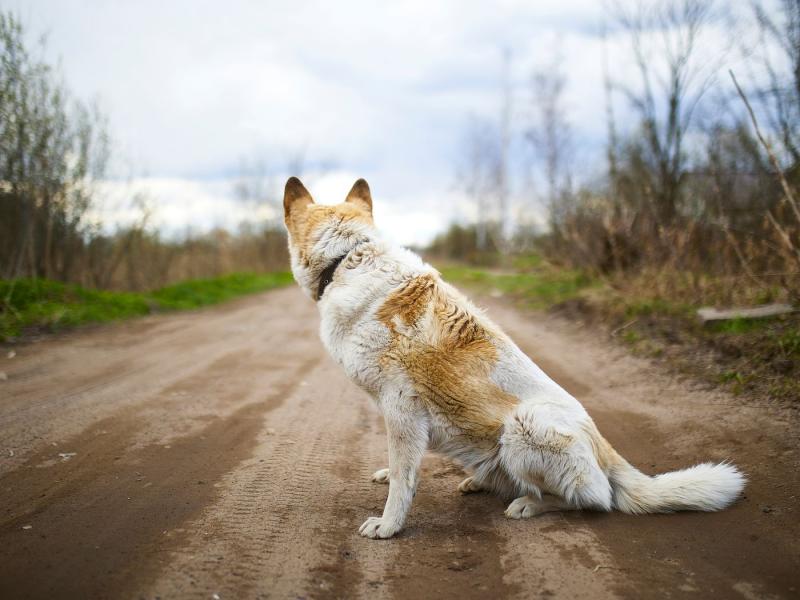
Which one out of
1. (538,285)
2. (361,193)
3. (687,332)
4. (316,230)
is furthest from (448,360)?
(538,285)

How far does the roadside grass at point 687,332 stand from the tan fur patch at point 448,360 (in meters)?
3.80

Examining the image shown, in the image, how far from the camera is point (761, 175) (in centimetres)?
992

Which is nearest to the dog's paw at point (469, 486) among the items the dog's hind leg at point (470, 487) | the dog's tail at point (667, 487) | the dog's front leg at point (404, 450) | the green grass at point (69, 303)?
the dog's hind leg at point (470, 487)

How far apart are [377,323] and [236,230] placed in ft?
84.0

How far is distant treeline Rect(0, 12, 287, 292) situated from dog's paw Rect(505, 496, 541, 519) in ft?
39.7

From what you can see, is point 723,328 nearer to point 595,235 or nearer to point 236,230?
point 595,235

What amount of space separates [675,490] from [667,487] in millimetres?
51

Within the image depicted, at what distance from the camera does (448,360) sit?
11.3 feet

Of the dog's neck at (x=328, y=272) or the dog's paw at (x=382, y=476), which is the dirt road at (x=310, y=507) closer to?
the dog's paw at (x=382, y=476)

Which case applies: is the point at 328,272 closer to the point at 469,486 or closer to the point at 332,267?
the point at 332,267

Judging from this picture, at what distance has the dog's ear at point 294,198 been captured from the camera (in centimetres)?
422

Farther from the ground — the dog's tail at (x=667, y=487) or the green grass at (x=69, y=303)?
the green grass at (x=69, y=303)

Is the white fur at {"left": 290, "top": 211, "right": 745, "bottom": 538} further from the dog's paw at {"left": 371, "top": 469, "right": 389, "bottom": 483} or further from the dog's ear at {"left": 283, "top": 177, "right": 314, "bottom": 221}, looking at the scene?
the dog's ear at {"left": 283, "top": 177, "right": 314, "bottom": 221}

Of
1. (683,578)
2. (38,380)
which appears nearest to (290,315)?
(38,380)
